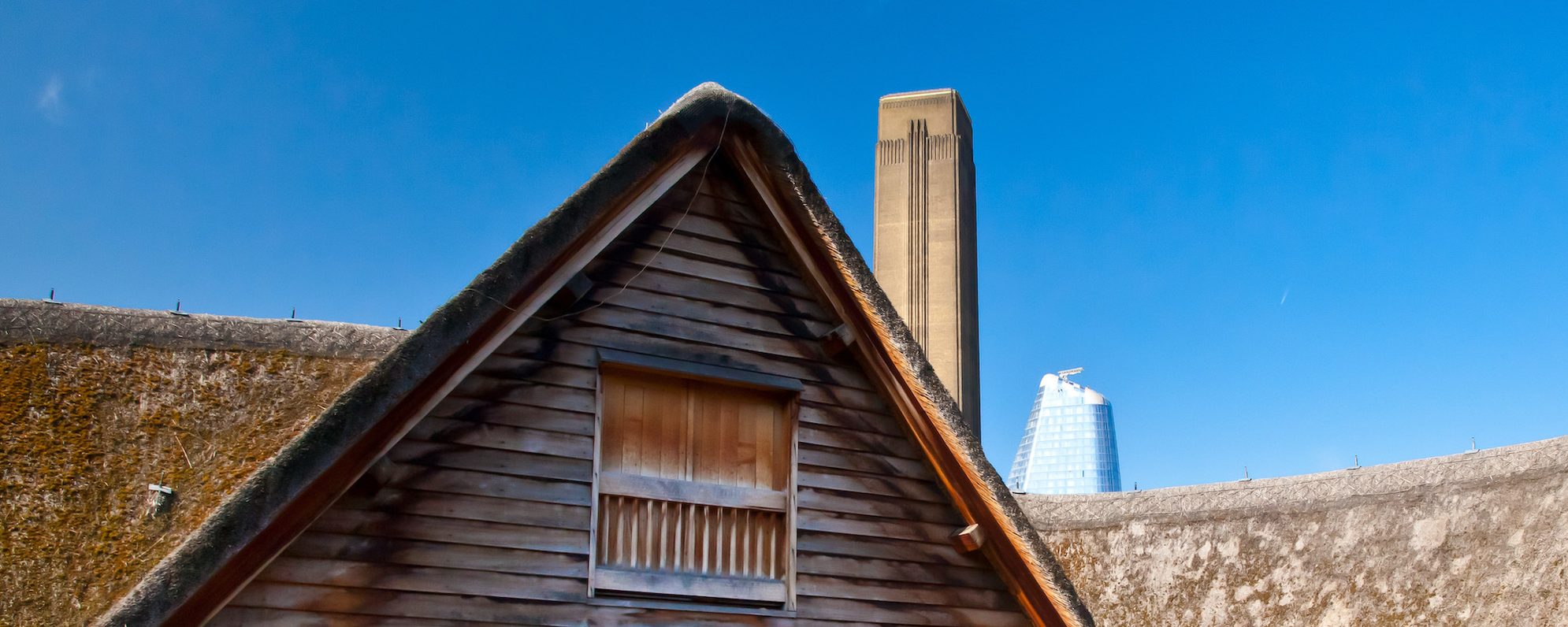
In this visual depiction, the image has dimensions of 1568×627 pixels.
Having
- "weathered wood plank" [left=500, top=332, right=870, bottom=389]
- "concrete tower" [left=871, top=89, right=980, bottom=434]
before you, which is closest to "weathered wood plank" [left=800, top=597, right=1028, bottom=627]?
→ "weathered wood plank" [left=500, top=332, right=870, bottom=389]

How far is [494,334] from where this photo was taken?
6.91 m

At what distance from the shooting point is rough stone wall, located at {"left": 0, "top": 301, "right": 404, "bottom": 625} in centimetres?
791

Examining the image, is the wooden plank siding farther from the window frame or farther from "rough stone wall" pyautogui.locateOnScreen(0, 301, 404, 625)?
"rough stone wall" pyautogui.locateOnScreen(0, 301, 404, 625)

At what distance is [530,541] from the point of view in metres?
6.92

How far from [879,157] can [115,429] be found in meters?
6.25

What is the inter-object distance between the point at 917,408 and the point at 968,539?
0.87 meters

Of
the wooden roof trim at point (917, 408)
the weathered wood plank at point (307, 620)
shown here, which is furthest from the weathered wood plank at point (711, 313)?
the weathered wood plank at point (307, 620)

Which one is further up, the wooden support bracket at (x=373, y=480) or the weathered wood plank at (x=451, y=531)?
the wooden support bracket at (x=373, y=480)

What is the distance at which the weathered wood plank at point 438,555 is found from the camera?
6.43 m

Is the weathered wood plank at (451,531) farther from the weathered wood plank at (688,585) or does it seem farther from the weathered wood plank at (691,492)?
the weathered wood plank at (691,492)

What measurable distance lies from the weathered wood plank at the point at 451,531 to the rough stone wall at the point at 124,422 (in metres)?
2.19

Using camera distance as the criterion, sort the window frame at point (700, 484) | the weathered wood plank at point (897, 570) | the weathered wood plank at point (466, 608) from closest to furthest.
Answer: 1. the weathered wood plank at point (466, 608)
2. the window frame at point (700, 484)
3. the weathered wood plank at point (897, 570)

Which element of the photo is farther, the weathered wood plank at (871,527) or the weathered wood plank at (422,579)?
the weathered wood plank at (871,527)

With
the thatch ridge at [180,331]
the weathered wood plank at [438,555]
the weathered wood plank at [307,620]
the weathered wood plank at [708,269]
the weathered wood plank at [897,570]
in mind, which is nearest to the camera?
the weathered wood plank at [307,620]
